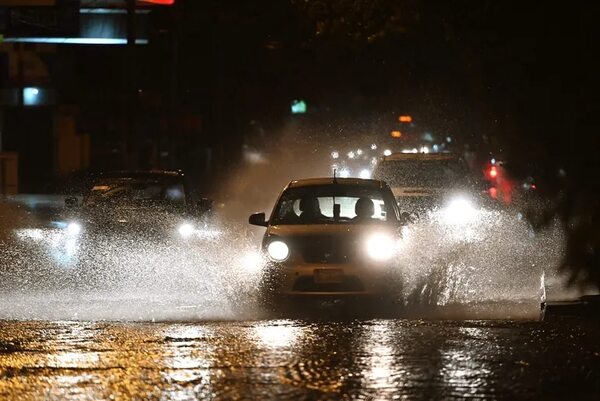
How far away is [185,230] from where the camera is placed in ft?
63.7

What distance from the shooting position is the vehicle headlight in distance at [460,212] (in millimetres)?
20797

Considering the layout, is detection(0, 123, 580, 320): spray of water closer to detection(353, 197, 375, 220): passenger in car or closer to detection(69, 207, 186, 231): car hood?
detection(69, 207, 186, 231): car hood

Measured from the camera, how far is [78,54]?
47312 mm

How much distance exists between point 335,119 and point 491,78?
2420 inches

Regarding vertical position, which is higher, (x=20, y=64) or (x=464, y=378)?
(x=20, y=64)

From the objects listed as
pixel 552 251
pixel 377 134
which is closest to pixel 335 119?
pixel 377 134

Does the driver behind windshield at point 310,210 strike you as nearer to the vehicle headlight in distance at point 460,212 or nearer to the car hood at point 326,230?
the car hood at point 326,230

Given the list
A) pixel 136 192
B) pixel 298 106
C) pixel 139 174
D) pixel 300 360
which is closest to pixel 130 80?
pixel 139 174

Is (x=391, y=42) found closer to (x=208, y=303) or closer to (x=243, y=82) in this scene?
(x=208, y=303)

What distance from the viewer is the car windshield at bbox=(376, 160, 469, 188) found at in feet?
72.5

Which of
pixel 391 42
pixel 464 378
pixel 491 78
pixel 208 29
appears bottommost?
pixel 464 378

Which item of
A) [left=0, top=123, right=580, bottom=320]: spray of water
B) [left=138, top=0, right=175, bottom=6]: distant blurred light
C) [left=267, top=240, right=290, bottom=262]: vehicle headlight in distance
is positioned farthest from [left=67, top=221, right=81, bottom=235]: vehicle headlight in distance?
[left=138, top=0, right=175, bottom=6]: distant blurred light

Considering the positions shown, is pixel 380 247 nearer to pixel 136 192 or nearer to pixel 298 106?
pixel 136 192

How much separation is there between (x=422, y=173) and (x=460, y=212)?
1461 millimetres
